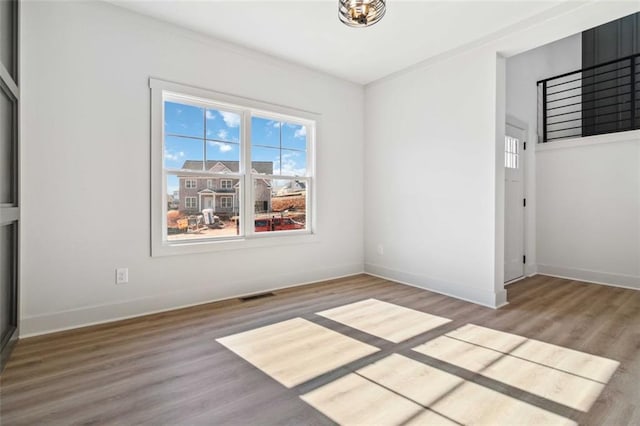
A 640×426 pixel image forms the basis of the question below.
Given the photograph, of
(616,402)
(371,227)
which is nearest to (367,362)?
(616,402)

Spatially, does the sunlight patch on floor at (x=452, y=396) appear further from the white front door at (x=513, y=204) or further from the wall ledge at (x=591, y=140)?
the wall ledge at (x=591, y=140)

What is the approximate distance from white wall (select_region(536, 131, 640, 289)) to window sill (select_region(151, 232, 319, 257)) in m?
3.67

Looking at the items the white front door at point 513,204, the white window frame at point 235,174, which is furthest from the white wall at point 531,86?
the white window frame at point 235,174

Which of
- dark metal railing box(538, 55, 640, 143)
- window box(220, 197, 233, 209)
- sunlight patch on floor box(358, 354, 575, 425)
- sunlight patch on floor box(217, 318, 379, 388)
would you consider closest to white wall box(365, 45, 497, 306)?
sunlight patch on floor box(358, 354, 575, 425)

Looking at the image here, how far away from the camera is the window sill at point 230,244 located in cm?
319

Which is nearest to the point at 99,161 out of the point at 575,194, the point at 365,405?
the point at 365,405

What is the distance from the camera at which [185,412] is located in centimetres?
167

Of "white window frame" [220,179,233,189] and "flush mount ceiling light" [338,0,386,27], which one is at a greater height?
"flush mount ceiling light" [338,0,386,27]

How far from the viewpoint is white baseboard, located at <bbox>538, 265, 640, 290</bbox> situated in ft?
13.6

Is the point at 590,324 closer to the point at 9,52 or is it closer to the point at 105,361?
the point at 105,361

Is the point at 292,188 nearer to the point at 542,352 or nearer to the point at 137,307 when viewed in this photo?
the point at 137,307

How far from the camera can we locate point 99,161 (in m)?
2.85

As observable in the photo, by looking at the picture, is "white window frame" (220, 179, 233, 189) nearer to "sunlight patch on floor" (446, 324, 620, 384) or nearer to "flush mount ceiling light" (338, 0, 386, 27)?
"flush mount ceiling light" (338, 0, 386, 27)

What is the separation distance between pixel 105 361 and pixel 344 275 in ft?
10.1
